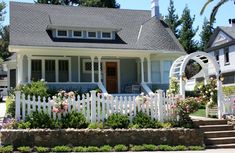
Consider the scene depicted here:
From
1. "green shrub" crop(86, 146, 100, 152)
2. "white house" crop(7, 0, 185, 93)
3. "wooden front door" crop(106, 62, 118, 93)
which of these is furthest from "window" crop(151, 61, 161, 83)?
"green shrub" crop(86, 146, 100, 152)

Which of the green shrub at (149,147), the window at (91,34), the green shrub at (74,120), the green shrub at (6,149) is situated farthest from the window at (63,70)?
the green shrub at (6,149)

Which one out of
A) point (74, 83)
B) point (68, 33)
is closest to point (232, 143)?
point (74, 83)

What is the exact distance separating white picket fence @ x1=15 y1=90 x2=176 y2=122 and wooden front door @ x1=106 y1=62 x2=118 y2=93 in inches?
489

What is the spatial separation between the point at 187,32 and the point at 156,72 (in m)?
26.8

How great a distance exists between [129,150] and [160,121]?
212 cm

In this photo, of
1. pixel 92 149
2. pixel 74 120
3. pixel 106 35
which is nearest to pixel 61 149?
pixel 92 149

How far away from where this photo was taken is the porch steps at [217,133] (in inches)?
592

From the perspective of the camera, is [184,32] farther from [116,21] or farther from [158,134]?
[158,134]

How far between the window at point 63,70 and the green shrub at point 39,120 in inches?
490

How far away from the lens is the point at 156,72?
1094 inches

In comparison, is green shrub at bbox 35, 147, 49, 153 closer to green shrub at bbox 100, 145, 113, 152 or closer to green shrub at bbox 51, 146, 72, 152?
green shrub at bbox 51, 146, 72, 152

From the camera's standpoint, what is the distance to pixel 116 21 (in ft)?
100

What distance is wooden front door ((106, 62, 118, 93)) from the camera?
28.1 meters

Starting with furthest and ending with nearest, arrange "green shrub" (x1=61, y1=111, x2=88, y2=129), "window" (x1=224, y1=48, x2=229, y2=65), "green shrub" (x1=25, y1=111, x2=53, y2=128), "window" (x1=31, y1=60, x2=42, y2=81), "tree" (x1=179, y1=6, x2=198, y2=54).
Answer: "tree" (x1=179, y1=6, x2=198, y2=54) < "window" (x1=224, y1=48, x2=229, y2=65) < "window" (x1=31, y1=60, x2=42, y2=81) < "green shrub" (x1=61, y1=111, x2=88, y2=129) < "green shrub" (x1=25, y1=111, x2=53, y2=128)
